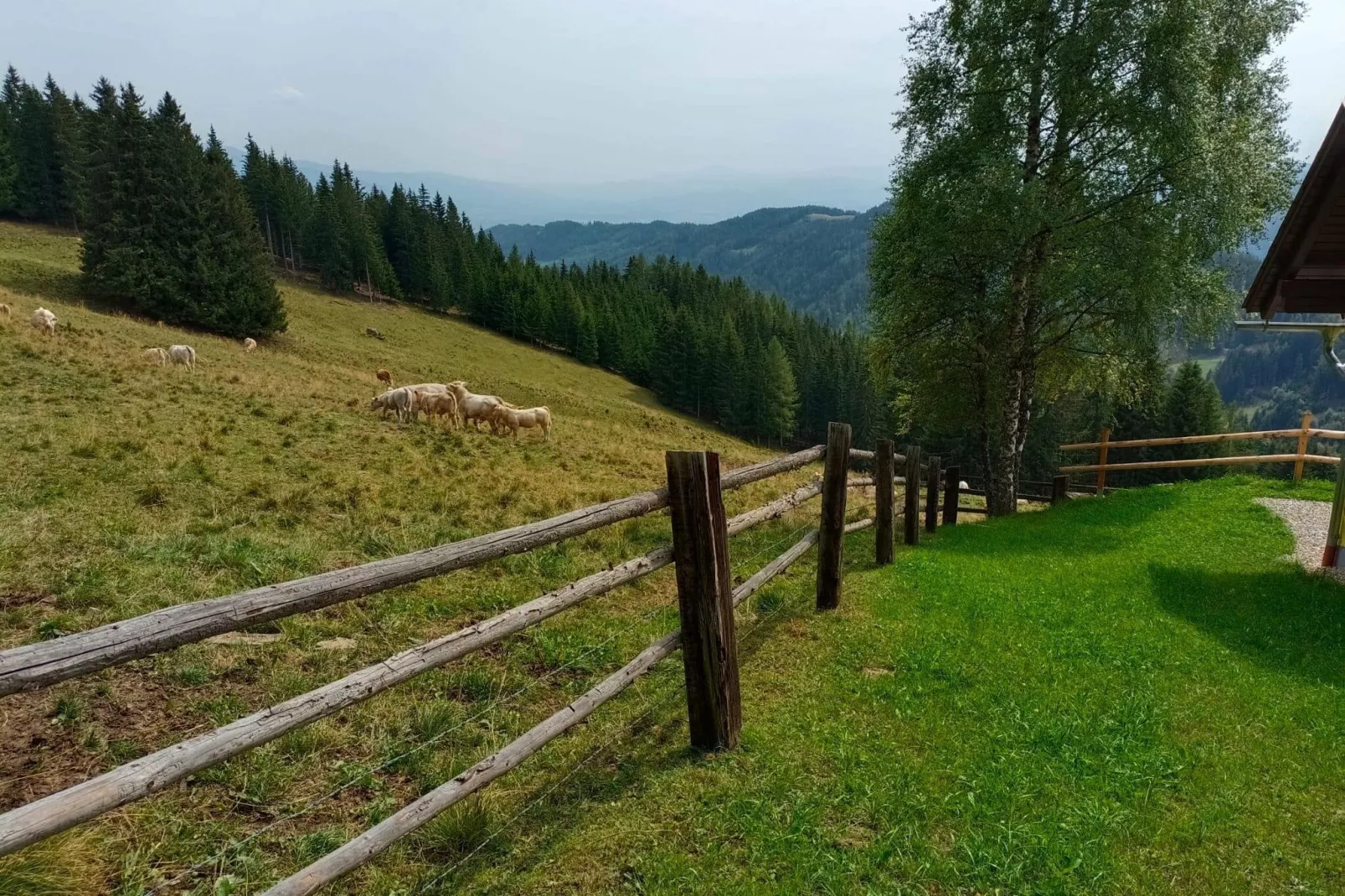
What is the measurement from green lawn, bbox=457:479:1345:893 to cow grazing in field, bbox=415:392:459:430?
51.7 feet

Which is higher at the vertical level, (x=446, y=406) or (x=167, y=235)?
(x=167, y=235)

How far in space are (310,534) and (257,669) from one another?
3.65m

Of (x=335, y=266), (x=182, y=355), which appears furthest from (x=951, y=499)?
(x=335, y=266)

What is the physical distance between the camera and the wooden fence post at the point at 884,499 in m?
9.22

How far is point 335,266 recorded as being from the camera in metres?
72.8

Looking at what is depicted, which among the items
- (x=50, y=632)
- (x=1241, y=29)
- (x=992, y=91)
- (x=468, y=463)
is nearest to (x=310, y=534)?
(x=50, y=632)

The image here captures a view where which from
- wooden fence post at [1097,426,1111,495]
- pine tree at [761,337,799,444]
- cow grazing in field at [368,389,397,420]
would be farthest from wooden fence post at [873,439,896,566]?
pine tree at [761,337,799,444]

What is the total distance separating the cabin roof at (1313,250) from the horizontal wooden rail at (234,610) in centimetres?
1071

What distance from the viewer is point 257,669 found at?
550 centimetres

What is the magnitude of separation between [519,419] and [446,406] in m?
2.36

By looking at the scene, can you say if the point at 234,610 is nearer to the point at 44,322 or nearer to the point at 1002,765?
the point at 1002,765

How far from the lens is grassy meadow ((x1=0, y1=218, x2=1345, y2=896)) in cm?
375

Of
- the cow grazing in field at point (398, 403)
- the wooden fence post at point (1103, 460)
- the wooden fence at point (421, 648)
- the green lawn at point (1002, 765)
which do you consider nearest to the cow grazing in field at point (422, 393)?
the cow grazing in field at point (398, 403)

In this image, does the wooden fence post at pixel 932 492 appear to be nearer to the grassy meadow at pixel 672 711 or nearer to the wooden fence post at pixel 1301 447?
the grassy meadow at pixel 672 711
